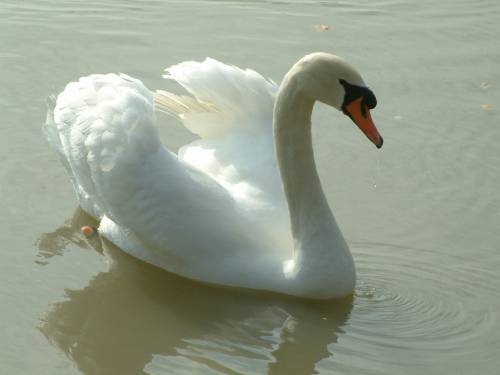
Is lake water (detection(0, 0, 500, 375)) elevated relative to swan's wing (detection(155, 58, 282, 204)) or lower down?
lower down

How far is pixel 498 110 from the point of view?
9.01m

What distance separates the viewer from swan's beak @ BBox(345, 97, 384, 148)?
6.27 metres

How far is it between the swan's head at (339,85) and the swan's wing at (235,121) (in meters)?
0.87

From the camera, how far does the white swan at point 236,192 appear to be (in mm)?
6445

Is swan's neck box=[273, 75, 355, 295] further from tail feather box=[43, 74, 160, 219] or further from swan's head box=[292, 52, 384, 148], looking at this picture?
tail feather box=[43, 74, 160, 219]

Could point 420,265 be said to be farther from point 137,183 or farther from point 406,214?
point 137,183

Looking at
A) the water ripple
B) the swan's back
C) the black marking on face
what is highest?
the black marking on face

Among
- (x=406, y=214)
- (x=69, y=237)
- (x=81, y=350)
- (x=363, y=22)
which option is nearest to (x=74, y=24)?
(x=363, y=22)

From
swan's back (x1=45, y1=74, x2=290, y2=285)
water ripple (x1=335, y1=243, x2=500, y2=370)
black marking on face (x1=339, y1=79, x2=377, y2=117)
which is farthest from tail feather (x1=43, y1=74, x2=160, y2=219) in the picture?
water ripple (x1=335, y1=243, x2=500, y2=370)

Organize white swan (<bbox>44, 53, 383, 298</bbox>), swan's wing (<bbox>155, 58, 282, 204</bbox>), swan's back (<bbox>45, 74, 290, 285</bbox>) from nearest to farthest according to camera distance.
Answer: white swan (<bbox>44, 53, 383, 298</bbox>), swan's back (<bbox>45, 74, 290, 285</bbox>), swan's wing (<bbox>155, 58, 282, 204</bbox>)

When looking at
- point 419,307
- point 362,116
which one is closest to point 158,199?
point 362,116

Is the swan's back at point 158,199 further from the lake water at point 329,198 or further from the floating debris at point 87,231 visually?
the floating debris at point 87,231

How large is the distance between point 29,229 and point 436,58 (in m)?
4.06

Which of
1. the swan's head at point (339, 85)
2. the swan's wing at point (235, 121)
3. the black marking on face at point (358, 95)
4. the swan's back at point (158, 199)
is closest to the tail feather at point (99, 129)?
the swan's back at point (158, 199)
